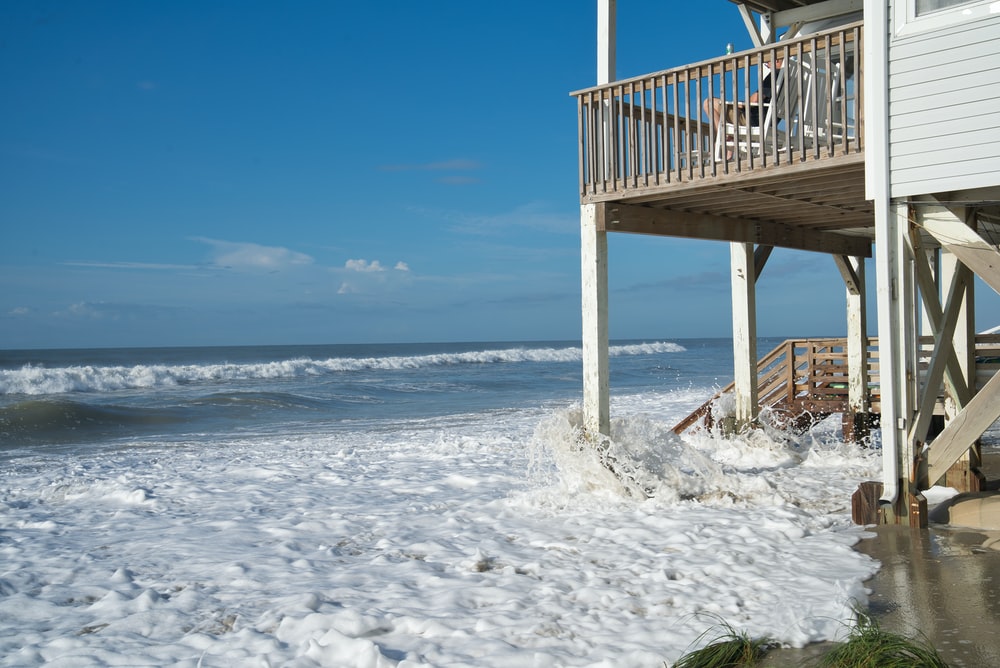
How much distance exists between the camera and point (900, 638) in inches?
153

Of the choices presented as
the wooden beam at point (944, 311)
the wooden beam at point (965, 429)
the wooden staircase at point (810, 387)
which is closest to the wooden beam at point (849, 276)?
the wooden staircase at point (810, 387)

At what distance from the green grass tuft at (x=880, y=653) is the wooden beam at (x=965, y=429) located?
3.10 m

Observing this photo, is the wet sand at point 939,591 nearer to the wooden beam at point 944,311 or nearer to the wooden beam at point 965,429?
the wooden beam at point 965,429

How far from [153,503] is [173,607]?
4.33m

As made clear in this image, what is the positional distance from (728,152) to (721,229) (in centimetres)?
139

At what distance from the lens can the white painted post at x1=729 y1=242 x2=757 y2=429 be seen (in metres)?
10.8

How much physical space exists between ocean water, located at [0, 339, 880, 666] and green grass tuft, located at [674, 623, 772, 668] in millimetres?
140

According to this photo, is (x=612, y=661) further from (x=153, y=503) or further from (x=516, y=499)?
(x=153, y=503)

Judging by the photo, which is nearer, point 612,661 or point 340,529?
point 612,661

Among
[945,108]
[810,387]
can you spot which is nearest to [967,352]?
[945,108]

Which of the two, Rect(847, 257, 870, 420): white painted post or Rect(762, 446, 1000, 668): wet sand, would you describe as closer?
Rect(762, 446, 1000, 668): wet sand

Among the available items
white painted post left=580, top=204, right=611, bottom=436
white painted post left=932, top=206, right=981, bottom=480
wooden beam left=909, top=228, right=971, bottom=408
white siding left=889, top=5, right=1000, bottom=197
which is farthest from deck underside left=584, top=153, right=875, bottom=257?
white painted post left=932, top=206, right=981, bottom=480

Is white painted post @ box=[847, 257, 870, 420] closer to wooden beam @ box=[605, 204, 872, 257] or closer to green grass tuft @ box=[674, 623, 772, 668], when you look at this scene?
wooden beam @ box=[605, 204, 872, 257]

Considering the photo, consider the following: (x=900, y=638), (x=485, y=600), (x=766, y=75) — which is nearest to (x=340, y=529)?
(x=485, y=600)
